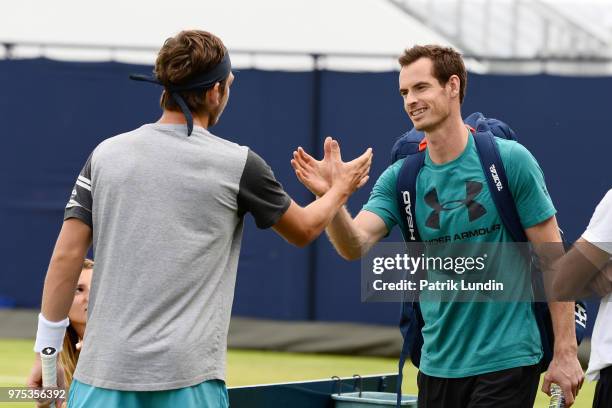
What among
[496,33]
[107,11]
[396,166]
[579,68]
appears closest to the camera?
[396,166]

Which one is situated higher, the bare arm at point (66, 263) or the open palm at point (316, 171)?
the open palm at point (316, 171)

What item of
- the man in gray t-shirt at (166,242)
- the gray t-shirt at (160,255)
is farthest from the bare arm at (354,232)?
the gray t-shirt at (160,255)

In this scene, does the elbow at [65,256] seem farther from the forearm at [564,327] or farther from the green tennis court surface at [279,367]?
the green tennis court surface at [279,367]

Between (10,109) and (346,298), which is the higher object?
(10,109)

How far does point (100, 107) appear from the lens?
12844mm

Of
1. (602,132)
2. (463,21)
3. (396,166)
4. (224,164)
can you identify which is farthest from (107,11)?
(224,164)

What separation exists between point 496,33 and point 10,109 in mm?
9493

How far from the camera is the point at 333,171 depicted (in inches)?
187

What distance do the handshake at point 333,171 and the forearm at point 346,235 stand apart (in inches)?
14.8

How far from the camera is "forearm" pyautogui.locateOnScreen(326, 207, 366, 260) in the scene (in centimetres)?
528

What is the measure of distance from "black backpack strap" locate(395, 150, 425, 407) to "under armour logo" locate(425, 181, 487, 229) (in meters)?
0.09

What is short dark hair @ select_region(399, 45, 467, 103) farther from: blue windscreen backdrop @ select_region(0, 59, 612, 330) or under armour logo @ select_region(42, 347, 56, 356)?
blue windscreen backdrop @ select_region(0, 59, 612, 330)

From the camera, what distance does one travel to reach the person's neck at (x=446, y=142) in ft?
17.8

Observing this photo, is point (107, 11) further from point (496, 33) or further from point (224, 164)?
point (224, 164)
